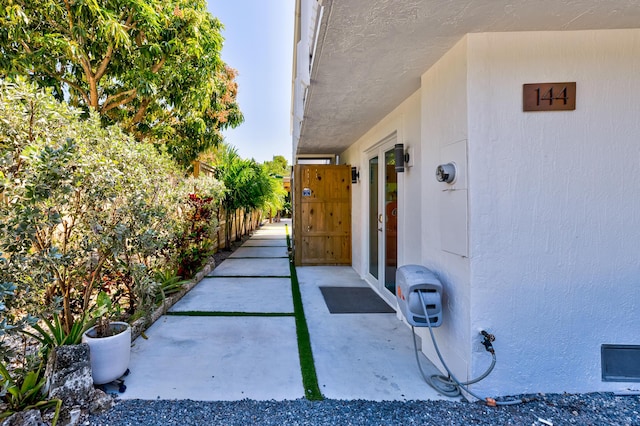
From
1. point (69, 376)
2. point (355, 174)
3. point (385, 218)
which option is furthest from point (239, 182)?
point (69, 376)

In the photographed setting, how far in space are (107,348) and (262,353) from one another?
1.38 metres

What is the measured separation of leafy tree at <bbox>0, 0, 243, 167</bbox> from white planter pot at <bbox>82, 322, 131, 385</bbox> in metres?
3.89

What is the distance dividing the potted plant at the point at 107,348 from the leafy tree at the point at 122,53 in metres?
3.68

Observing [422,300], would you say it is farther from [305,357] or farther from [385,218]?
[385,218]

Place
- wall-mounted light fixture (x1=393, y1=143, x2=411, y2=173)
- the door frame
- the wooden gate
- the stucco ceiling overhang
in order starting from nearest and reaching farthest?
1. the stucco ceiling overhang
2. wall-mounted light fixture (x1=393, y1=143, x2=411, y2=173)
3. the door frame
4. the wooden gate

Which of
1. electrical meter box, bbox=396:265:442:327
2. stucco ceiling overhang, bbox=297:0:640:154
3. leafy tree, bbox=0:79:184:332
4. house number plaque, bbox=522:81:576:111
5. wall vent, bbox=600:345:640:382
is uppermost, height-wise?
stucco ceiling overhang, bbox=297:0:640:154

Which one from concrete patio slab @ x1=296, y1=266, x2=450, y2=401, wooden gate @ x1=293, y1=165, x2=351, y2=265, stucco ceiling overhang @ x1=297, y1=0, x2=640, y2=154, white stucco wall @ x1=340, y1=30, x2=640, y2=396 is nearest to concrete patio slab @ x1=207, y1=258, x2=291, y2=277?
wooden gate @ x1=293, y1=165, x2=351, y2=265

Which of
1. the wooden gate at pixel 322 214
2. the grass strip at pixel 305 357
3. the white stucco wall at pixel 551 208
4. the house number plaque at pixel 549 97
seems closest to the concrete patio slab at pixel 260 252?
the wooden gate at pixel 322 214

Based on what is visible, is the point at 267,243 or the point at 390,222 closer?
the point at 390,222

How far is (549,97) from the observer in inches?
98.6

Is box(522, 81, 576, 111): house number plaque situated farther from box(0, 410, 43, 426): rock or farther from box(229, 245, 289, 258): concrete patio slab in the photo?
box(229, 245, 289, 258): concrete patio slab

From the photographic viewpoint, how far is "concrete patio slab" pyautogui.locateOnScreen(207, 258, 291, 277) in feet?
22.9

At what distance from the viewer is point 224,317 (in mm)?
4312

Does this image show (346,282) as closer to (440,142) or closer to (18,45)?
(440,142)
